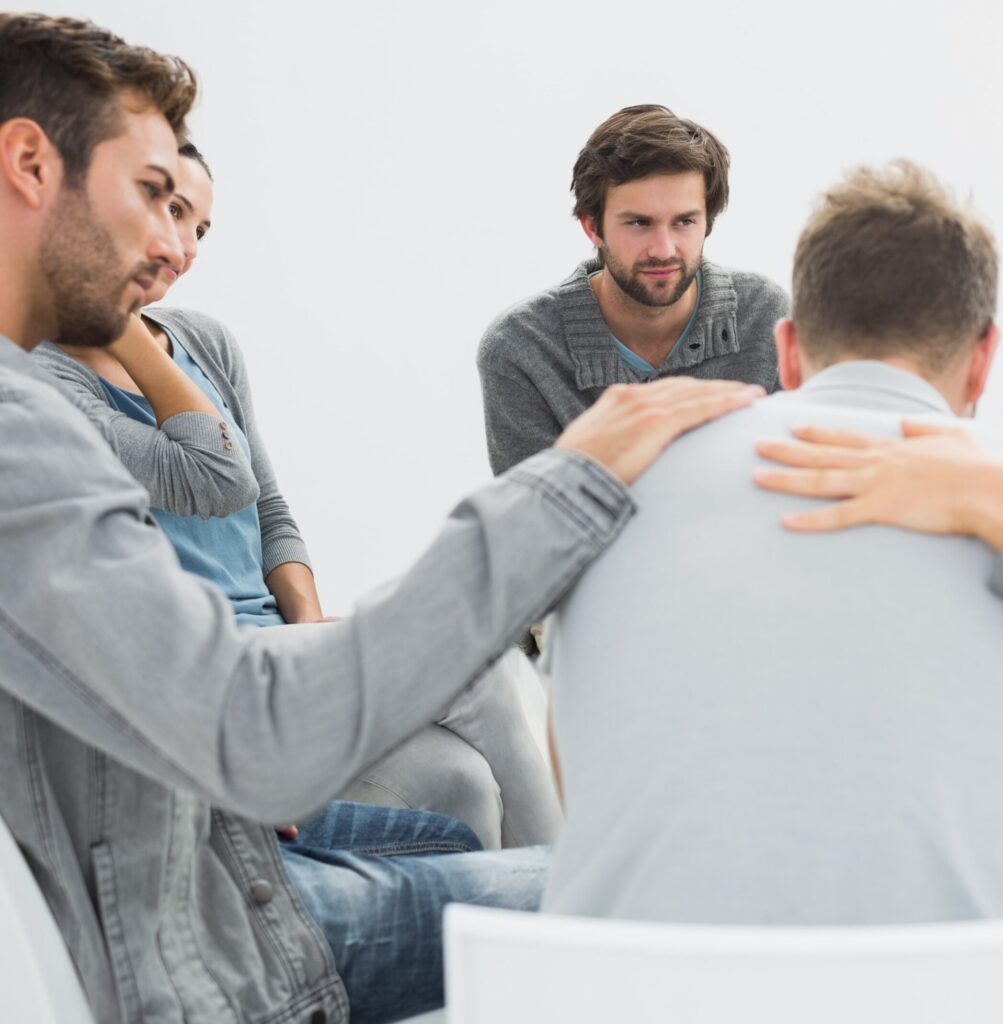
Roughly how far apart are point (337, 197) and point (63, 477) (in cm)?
375

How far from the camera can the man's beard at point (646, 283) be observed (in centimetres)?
271

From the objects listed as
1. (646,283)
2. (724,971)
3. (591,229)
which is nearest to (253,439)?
(646,283)

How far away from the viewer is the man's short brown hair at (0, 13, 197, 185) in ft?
3.75

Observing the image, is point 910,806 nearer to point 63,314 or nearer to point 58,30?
point 63,314

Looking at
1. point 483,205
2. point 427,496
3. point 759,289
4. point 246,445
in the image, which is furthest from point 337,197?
point 246,445

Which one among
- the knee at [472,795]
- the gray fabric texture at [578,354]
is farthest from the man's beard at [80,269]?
the gray fabric texture at [578,354]

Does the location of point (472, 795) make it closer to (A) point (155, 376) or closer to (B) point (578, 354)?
(A) point (155, 376)

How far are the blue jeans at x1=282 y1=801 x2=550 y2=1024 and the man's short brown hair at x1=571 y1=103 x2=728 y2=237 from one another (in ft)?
6.01

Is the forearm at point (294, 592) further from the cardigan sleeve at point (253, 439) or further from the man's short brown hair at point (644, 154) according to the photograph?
the man's short brown hair at point (644, 154)

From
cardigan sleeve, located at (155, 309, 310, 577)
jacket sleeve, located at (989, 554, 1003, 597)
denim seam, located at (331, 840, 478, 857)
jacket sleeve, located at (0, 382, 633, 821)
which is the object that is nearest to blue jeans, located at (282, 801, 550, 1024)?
denim seam, located at (331, 840, 478, 857)

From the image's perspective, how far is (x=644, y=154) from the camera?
2.79 metres

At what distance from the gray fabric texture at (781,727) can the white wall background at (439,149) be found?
3711 millimetres

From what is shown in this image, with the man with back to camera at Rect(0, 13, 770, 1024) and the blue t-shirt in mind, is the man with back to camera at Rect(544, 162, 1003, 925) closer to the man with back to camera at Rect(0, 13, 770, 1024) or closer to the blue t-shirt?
the man with back to camera at Rect(0, 13, 770, 1024)

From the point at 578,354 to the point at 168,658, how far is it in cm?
195
